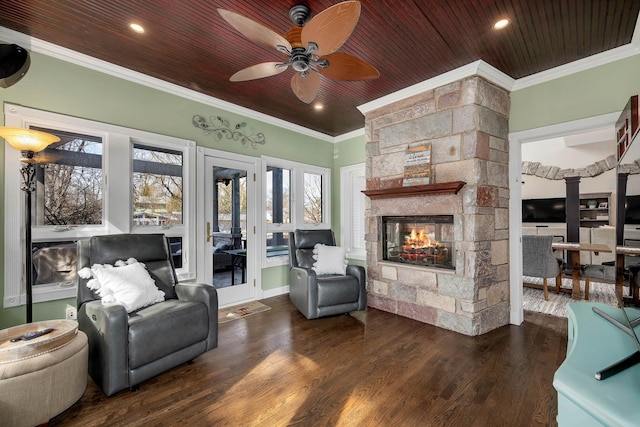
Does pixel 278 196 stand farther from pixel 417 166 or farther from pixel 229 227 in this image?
pixel 417 166

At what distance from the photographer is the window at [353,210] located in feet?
16.4

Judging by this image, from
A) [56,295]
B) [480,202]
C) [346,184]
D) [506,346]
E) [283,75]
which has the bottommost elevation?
[506,346]

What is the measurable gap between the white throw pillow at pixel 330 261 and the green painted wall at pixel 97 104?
5.74 feet

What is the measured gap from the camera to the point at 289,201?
475 centimetres

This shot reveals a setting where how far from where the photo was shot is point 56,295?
8.70 feet

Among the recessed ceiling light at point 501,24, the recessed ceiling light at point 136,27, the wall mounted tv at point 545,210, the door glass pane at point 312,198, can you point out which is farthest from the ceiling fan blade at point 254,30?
the wall mounted tv at point 545,210

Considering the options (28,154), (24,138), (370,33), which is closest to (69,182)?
(28,154)

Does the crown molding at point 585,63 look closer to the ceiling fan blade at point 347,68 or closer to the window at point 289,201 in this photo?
the ceiling fan blade at point 347,68

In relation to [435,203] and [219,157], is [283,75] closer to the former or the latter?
[219,157]

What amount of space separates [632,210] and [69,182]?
3.89 meters

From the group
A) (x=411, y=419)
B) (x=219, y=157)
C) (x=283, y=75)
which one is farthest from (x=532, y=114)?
(x=219, y=157)

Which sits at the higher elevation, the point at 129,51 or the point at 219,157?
the point at 129,51

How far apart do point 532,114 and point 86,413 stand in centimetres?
461

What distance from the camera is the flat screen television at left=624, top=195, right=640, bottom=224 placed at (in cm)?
105
